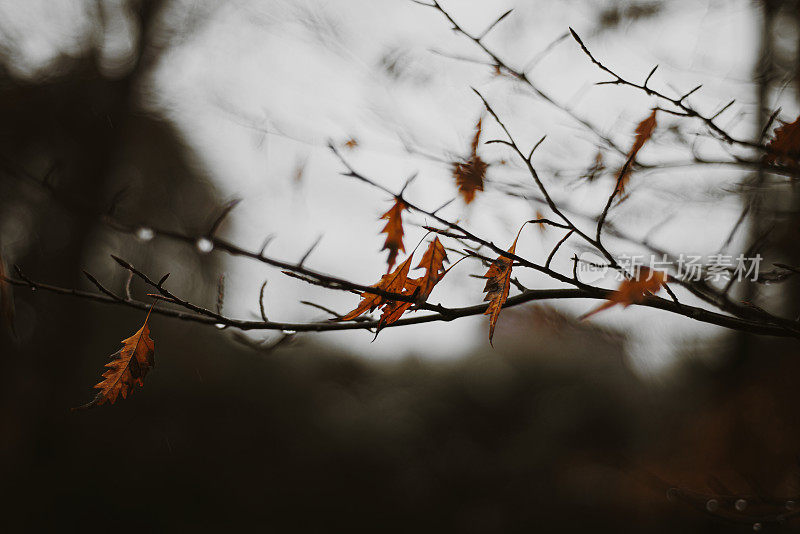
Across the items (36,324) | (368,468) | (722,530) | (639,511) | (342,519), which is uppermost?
(722,530)

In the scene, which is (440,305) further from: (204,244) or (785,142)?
(785,142)

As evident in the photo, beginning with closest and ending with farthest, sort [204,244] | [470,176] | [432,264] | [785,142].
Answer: [204,244] < [432,264] < [785,142] < [470,176]

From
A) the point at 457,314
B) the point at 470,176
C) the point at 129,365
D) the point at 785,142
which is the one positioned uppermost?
the point at 785,142

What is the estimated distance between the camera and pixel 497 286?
1.82ft

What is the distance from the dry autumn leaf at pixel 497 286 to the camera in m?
0.53

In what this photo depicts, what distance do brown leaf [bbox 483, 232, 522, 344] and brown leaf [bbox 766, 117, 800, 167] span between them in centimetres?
46

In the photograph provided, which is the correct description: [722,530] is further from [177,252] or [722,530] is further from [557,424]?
[177,252]

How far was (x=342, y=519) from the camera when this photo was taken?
495cm

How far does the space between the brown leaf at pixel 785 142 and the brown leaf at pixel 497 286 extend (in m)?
0.46

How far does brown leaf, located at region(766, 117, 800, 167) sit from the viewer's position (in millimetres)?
737

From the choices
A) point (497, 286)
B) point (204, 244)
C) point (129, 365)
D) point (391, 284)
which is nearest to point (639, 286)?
point (497, 286)

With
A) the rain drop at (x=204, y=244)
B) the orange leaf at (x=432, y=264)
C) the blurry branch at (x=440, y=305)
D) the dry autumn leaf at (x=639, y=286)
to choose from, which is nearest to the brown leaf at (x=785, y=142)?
the blurry branch at (x=440, y=305)

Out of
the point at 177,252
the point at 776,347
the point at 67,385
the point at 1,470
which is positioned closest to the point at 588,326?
the point at 776,347

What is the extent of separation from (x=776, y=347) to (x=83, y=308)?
4.56 m
